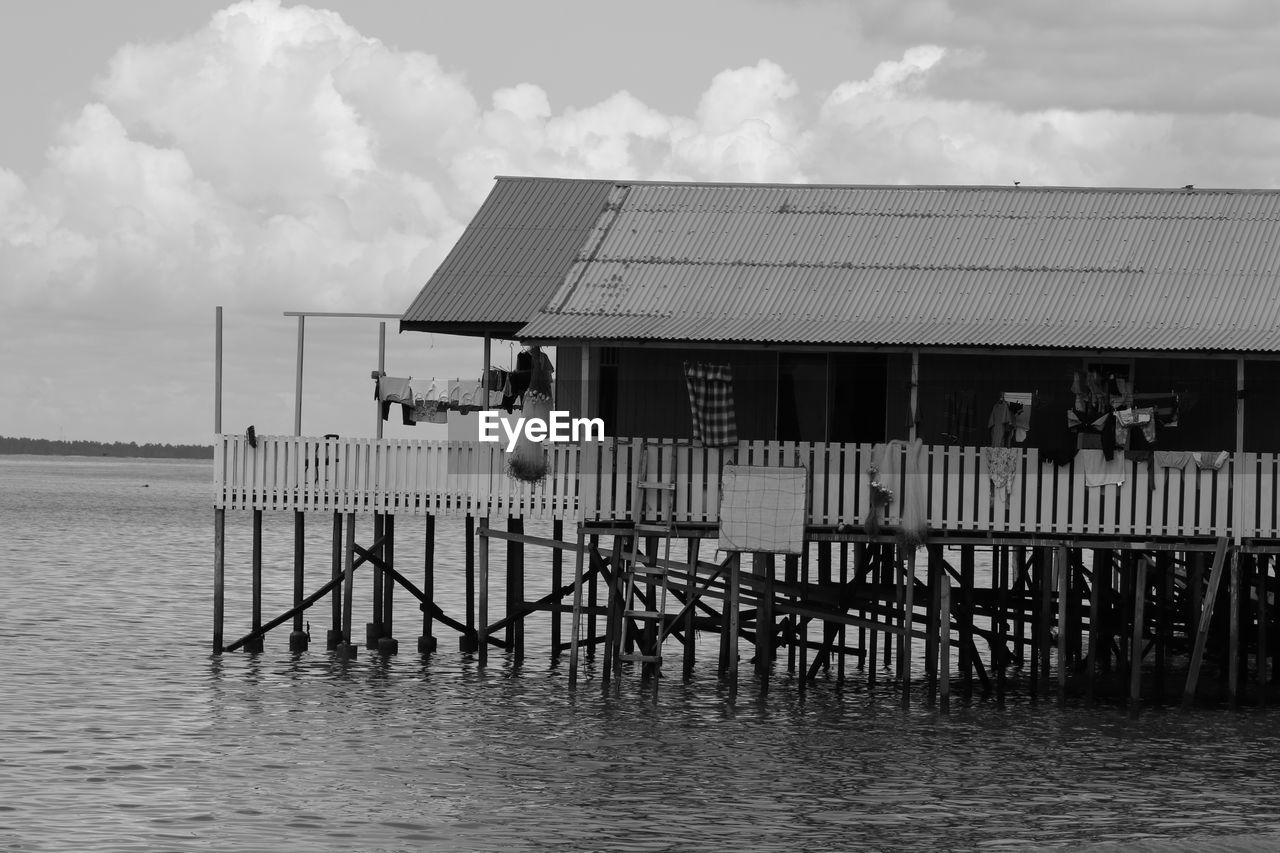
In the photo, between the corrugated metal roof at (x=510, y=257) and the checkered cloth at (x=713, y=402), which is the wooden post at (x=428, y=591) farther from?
the checkered cloth at (x=713, y=402)

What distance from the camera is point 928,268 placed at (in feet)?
92.5

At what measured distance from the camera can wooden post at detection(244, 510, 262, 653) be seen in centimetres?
2960

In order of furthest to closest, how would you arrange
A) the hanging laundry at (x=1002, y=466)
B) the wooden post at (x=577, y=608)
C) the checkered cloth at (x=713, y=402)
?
the wooden post at (x=577, y=608) < the checkered cloth at (x=713, y=402) < the hanging laundry at (x=1002, y=466)

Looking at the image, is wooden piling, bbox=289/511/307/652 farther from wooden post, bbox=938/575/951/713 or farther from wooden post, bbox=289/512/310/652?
wooden post, bbox=938/575/951/713

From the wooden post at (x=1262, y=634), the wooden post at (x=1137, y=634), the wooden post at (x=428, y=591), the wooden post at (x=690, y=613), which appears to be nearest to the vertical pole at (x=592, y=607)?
the wooden post at (x=690, y=613)

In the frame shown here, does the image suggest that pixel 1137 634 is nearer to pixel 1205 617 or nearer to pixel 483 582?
pixel 1205 617

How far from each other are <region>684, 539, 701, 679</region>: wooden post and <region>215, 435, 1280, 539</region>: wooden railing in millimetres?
979

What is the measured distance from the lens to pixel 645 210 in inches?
1191

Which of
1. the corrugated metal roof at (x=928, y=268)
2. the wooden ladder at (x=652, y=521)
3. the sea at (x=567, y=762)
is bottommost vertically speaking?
the sea at (x=567, y=762)

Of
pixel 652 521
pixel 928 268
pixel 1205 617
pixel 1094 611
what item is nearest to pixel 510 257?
pixel 652 521

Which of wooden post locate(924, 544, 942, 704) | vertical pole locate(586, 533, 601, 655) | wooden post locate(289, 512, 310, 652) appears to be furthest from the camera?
wooden post locate(289, 512, 310, 652)

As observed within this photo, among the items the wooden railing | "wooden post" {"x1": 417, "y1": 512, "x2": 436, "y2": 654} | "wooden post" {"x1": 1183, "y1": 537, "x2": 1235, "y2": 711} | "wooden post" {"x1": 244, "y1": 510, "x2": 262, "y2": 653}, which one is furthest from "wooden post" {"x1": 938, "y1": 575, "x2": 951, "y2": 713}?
"wooden post" {"x1": 244, "y1": 510, "x2": 262, "y2": 653}

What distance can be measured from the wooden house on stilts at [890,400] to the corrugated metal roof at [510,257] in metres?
0.06

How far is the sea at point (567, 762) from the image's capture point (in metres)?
19.9
